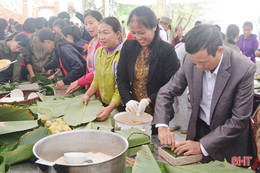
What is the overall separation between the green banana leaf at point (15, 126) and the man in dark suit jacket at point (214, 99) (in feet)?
2.38

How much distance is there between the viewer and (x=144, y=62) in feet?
6.38

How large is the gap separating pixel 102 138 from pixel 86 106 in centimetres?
103

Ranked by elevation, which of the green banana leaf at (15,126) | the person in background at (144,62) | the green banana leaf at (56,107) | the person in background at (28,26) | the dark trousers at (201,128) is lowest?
the dark trousers at (201,128)

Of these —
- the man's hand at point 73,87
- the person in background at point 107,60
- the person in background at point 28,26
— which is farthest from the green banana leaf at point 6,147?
the person in background at point 28,26

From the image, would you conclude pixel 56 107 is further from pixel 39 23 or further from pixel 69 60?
pixel 39 23

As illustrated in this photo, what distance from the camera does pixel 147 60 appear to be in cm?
193

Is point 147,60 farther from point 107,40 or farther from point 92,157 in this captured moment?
point 92,157

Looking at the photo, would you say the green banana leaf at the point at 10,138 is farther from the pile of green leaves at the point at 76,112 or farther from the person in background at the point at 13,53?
the person in background at the point at 13,53

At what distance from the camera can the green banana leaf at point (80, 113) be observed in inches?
62.5

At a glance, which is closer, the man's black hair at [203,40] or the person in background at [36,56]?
the man's black hair at [203,40]

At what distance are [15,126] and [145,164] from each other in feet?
2.46

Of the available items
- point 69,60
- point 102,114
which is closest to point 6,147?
point 102,114

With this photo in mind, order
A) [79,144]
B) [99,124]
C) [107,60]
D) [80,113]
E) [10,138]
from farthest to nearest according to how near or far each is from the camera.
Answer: [107,60] < [80,113] < [99,124] < [10,138] < [79,144]

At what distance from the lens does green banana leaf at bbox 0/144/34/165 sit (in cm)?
98
